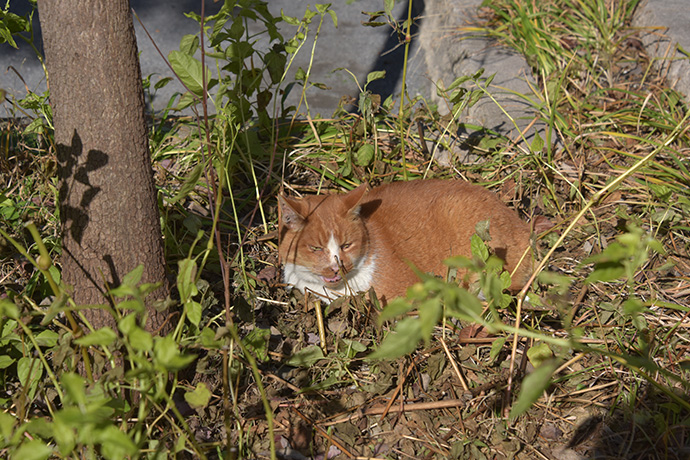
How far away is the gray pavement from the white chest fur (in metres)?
1.56

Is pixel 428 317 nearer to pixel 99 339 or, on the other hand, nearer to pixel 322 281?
pixel 99 339

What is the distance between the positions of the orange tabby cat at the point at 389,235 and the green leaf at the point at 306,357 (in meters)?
0.35

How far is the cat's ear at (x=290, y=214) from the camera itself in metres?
2.58

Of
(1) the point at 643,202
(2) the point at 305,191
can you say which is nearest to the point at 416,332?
(2) the point at 305,191

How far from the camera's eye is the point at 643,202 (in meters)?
3.19

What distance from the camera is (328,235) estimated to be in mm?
2684

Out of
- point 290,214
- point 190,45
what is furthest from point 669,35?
point 190,45

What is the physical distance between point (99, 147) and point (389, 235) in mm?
1442

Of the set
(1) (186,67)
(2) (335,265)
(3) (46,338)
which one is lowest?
(2) (335,265)

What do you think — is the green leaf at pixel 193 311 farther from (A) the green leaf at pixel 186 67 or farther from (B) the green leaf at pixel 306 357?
(A) the green leaf at pixel 186 67

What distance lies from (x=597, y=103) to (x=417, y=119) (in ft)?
4.88

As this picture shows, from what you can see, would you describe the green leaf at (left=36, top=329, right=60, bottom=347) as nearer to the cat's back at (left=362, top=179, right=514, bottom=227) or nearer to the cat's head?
the cat's head

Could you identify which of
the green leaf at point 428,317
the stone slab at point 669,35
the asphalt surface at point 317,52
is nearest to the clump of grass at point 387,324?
the green leaf at point 428,317

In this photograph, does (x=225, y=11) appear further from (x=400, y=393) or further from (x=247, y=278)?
(x=400, y=393)
